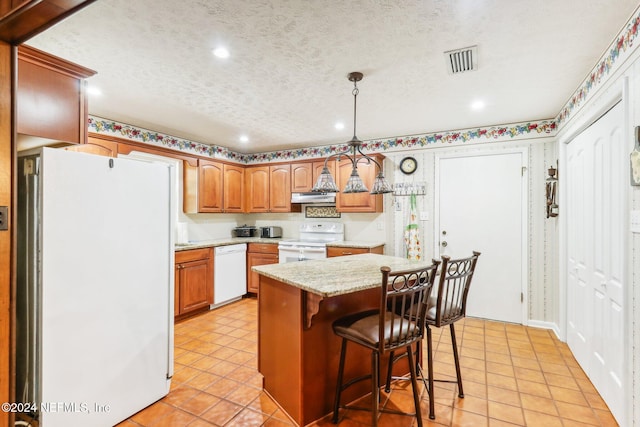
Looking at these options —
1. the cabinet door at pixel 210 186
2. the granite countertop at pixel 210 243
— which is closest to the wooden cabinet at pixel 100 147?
the cabinet door at pixel 210 186

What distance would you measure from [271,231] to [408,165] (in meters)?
2.33

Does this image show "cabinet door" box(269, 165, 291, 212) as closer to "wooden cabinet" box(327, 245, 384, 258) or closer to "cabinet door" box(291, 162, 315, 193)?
"cabinet door" box(291, 162, 315, 193)

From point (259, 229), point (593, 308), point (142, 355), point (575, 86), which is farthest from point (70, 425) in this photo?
point (575, 86)

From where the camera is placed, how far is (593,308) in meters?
2.30

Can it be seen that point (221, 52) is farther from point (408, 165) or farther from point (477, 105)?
point (408, 165)

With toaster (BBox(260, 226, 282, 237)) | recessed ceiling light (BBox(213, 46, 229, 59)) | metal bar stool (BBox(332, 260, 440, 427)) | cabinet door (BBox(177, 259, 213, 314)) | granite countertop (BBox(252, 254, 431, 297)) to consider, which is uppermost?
recessed ceiling light (BBox(213, 46, 229, 59))

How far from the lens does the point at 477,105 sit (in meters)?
2.95

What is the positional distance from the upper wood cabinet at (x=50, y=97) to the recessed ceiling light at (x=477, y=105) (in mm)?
2956

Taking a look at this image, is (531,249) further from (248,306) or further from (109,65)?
(109,65)

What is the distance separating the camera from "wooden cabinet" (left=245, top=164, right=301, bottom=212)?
4773 millimetres

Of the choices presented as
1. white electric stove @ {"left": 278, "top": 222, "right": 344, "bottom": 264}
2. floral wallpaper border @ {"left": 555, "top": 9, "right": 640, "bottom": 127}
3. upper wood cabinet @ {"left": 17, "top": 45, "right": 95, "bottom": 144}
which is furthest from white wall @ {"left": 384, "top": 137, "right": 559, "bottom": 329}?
upper wood cabinet @ {"left": 17, "top": 45, "right": 95, "bottom": 144}

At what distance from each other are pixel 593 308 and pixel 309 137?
3.37 m

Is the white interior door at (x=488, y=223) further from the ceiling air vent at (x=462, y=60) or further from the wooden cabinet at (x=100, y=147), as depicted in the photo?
the wooden cabinet at (x=100, y=147)

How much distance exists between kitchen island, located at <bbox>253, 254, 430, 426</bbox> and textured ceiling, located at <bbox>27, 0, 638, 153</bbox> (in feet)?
4.65
